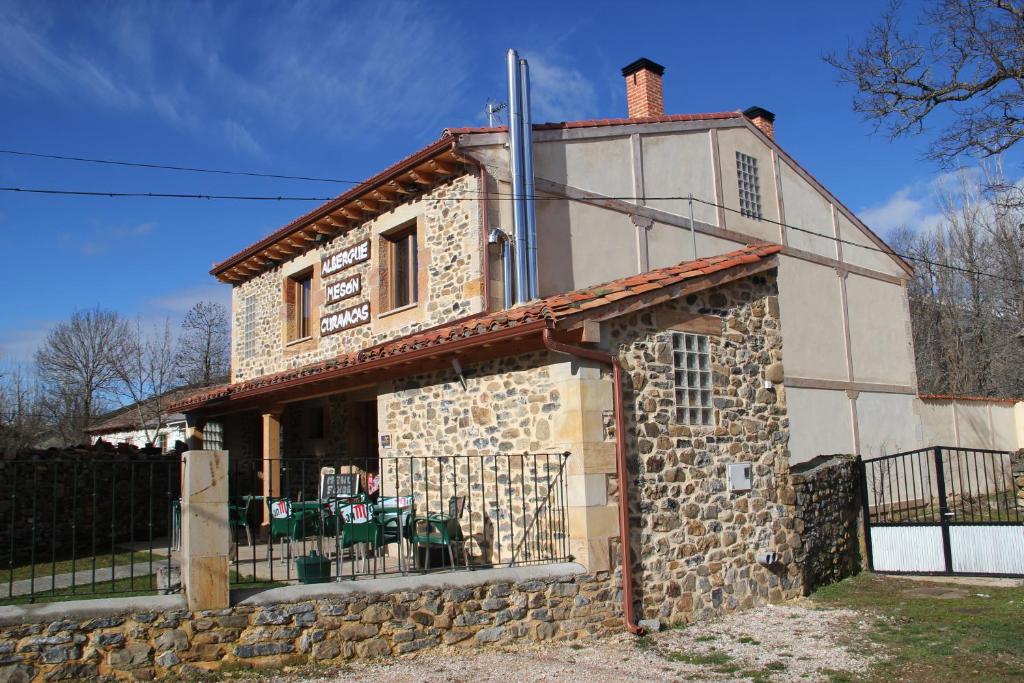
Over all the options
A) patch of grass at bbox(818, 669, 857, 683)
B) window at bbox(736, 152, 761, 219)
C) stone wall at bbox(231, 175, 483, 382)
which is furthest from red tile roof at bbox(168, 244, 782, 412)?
window at bbox(736, 152, 761, 219)

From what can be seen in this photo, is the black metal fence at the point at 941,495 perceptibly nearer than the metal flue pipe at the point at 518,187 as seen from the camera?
Yes

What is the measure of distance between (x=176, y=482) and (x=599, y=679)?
10600 millimetres

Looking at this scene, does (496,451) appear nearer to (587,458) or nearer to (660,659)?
(587,458)

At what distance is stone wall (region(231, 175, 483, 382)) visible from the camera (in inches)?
453

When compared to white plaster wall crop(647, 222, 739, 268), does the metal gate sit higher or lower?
lower

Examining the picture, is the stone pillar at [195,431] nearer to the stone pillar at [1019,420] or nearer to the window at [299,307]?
the window at [299,307]

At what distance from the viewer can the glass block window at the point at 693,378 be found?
27.5ft

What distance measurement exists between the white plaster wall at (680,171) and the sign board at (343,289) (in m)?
5.18

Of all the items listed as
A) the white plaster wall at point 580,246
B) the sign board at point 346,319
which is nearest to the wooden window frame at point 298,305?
the sign board at point 346,319

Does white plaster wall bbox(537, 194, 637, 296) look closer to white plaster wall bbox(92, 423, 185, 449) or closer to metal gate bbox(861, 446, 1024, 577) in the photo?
metal gate bbox(861, 446, 1024, 577)

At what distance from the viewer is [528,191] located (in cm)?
1155

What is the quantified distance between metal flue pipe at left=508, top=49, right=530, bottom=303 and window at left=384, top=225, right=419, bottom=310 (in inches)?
89.4

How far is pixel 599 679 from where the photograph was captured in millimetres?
6172

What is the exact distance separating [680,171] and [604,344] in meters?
7.68
